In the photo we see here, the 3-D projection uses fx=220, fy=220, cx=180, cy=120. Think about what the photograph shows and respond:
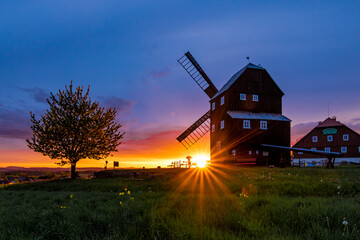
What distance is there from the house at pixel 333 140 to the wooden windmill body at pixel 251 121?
25.5 meters

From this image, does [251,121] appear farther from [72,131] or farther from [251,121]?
[72,131]

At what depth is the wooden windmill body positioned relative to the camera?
3180 centimetres

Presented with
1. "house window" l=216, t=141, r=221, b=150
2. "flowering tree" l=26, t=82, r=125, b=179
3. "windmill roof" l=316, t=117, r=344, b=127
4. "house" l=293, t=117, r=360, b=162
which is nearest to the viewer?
"flowering tree" l=26, t=82, r=125, b=179

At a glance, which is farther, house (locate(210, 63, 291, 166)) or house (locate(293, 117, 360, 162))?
house (locate(293, 117, 360, 162))

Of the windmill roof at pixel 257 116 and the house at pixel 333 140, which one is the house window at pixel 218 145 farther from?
the house at pixel 333 140

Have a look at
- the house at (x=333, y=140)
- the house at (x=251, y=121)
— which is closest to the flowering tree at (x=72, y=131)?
the house at (x=251, y=121)

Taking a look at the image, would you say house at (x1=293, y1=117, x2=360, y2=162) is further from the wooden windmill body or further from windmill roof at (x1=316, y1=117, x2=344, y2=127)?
the wooden windmill body

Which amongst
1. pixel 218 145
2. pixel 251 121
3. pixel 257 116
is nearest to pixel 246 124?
pixel 251 121

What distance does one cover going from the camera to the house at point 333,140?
162ft

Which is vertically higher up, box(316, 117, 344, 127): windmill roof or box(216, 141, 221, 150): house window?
box(316, 117, 344, 127): windmill roof

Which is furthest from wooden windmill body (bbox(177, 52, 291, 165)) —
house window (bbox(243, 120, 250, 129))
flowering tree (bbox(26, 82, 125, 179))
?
flowering tree (bbox(26, 82, 125, 179))

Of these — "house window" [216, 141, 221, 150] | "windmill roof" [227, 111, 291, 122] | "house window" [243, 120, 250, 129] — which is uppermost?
"windmill roof" [227, 111, 291, 122]

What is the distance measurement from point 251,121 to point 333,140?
107ft

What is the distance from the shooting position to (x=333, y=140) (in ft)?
171
